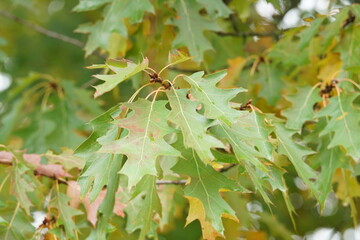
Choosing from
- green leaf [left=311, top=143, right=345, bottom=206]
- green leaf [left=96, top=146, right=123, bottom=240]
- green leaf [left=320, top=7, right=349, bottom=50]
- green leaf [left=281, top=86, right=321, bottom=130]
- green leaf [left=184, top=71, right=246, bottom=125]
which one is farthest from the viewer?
green leaf [left=320, top=7, right=349, bottom=50]

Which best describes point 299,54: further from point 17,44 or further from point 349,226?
point 17,44

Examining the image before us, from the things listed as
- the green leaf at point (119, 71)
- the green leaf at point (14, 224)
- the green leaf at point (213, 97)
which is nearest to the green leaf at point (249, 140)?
the green leaf at point (213, 97)

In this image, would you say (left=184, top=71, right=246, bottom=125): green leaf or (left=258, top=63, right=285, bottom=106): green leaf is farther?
(left=258, top=63, right=285, bottom=106): green leaf

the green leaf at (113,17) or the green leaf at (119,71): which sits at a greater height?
the green leaf at (119,71)

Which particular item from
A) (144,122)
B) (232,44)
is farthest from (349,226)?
(144,122)

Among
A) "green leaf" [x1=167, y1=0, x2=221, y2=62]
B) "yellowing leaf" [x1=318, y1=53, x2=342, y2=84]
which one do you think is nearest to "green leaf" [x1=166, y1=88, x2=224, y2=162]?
"green leaf" [x1=167, y1=0, x2=221, y2=62]

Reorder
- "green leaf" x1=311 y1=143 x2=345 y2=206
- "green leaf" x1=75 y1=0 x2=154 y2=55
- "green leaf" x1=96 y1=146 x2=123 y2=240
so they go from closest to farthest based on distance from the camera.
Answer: "green leaf" x1=96 y1=146 x2=123 y2=240 → "green leaf" x1=311 y1=143 x2=345 y2=206 → "green leaf" x1=75 y1=0 x2=154 y2=55

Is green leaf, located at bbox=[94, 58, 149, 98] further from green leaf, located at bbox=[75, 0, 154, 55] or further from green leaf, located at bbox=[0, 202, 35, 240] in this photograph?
green leaf, located at bbox=[75, 0, 154, 55]

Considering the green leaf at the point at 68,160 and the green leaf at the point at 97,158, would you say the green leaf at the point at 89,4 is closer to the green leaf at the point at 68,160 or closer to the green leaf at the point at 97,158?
the green leaf at the point at 68,160
